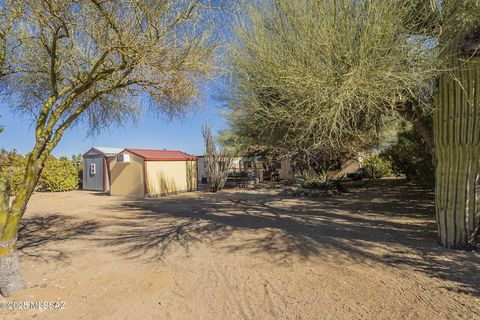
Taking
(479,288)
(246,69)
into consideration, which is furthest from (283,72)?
(479,288)

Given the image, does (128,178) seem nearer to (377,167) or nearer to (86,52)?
(86,52)

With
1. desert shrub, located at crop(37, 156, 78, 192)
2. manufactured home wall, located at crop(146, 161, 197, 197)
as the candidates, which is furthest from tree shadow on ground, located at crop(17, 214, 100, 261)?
desert shrub, located at crop(37, 156, 78, 192)

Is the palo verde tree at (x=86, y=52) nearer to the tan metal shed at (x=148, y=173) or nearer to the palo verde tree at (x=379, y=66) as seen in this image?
the palo verde tree at (x=379, y=66)

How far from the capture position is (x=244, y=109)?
583 cm

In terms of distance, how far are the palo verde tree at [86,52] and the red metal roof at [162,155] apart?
363 inches

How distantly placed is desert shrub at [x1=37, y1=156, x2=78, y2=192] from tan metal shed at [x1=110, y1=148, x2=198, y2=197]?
479 centimetres

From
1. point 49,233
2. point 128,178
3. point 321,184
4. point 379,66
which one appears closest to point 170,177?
point 128,178

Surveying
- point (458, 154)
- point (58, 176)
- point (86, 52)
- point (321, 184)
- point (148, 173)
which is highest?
point (86, 52)

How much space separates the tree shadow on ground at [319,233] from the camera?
4.30 meters

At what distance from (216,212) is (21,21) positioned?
653cm

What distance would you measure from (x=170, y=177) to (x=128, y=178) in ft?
6.86

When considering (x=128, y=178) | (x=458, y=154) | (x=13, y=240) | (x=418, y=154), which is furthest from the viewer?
(x=128, y=178)

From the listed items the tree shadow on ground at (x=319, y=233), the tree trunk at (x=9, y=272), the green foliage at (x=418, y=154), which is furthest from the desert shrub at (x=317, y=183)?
the tree trunk at (x=9, y=272)

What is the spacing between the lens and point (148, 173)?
48.0ft
